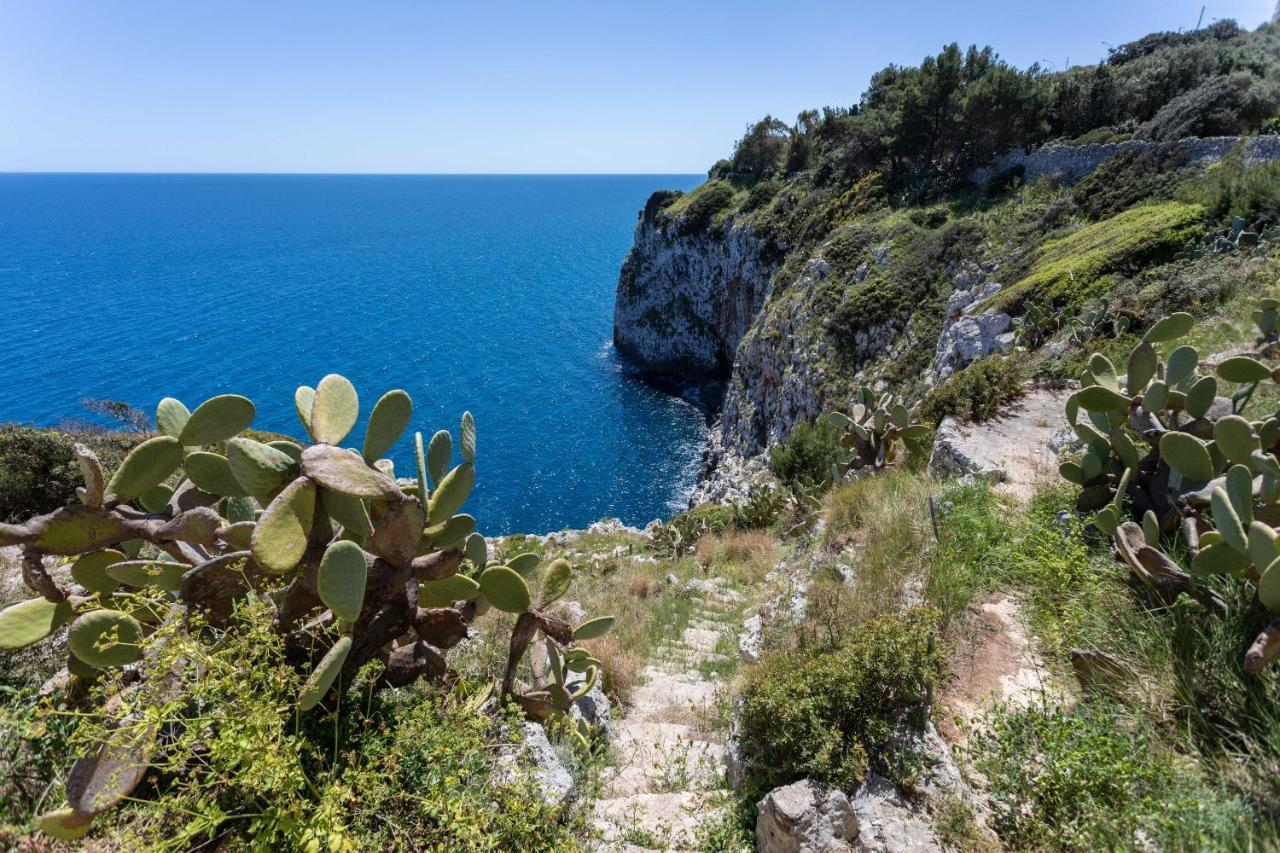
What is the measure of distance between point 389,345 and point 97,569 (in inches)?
2336

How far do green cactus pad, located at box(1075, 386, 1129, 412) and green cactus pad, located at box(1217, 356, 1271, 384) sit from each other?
95cm

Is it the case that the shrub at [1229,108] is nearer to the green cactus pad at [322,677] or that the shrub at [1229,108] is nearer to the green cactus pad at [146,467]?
the green cactus pad at [322,677]

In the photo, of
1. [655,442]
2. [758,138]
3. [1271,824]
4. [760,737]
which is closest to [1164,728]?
[1271,824]

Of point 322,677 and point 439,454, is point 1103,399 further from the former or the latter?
point 322,677

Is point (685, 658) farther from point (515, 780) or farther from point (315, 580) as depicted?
point (315, 580)

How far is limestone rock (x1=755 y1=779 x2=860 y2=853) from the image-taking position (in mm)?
3582

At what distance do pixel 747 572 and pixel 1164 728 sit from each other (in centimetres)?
761

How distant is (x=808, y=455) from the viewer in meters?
16.4

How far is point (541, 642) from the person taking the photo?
5715mm

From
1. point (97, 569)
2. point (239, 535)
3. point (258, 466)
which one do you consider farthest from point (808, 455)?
point (97, 569)

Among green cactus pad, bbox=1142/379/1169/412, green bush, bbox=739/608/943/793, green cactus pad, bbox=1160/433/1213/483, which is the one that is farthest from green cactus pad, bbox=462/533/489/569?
green cactus pad, bbox=1142/379/1169/412

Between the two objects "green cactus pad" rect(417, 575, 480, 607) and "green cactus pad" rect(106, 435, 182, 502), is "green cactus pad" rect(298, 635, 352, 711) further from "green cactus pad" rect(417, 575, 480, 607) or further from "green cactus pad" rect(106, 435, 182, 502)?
"green cactus pad" rect(106, 435, 182, 502)

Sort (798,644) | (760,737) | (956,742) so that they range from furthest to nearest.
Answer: (798,644) < (760,737) < (956,742)

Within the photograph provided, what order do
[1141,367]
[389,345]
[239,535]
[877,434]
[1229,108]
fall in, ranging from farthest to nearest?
[389,345], [1229,108], [877,434], [1141,367], [239,535]
